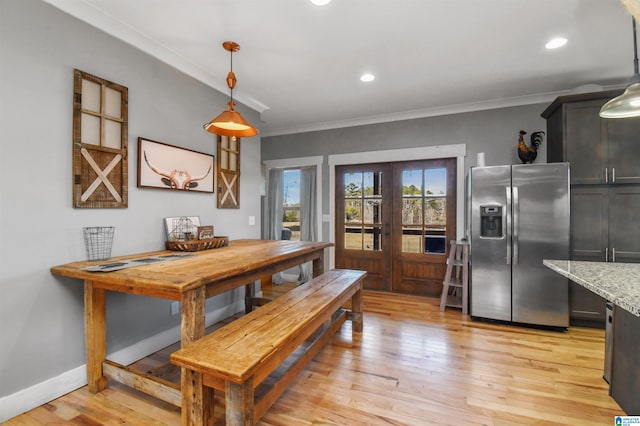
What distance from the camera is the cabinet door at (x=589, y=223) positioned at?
3.02 meters

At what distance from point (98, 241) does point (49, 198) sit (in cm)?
39

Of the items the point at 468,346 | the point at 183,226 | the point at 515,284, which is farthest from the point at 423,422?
the point at 183,226

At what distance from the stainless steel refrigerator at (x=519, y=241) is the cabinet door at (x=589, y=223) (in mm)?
246

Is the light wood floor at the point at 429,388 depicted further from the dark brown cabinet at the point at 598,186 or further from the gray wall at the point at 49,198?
the dark brown cabinet at the point at 598,186

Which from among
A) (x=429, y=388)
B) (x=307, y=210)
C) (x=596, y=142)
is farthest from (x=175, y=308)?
(x=596, y=142)

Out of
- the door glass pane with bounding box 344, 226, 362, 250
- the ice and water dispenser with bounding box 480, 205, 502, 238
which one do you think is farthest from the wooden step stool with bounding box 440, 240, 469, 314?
the door glass pane with bounding box 344, 226, 362, 250

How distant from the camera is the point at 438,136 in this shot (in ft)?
13.4

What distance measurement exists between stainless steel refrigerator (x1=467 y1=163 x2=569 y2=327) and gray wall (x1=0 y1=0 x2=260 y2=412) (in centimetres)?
338

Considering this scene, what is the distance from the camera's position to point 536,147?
140 inches

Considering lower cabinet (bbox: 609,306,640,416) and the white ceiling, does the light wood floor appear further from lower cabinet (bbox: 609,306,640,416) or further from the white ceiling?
the white ceiling

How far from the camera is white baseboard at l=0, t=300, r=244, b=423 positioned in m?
1.70

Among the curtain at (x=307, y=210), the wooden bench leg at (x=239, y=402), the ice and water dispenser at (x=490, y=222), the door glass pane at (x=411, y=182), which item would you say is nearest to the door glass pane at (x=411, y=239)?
the door glass pane at (x=411, y=182)

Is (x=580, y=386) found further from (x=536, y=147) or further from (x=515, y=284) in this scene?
(x=536, y=147)

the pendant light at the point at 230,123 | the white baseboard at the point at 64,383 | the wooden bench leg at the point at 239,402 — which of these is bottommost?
the white baseboard at the point at 64,383
